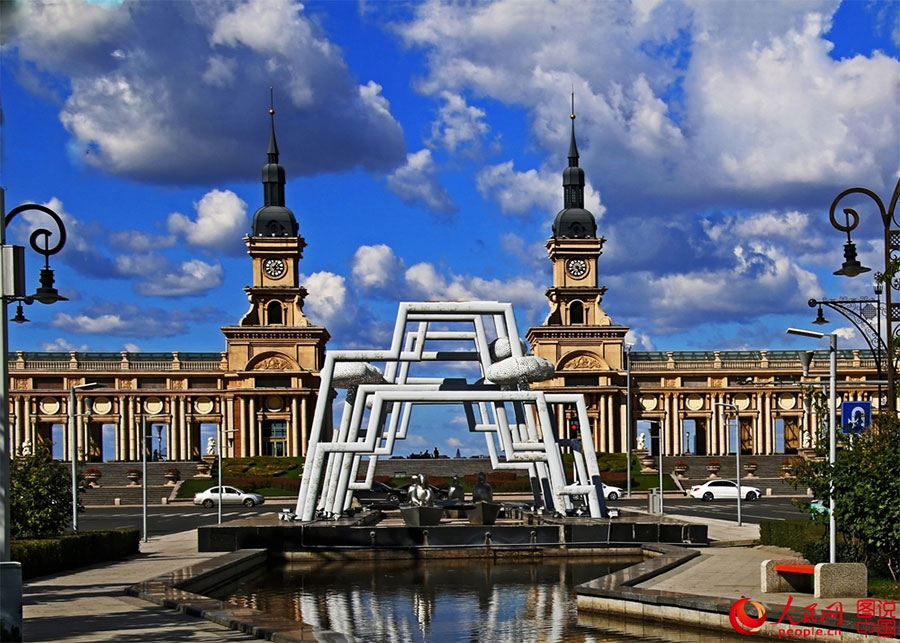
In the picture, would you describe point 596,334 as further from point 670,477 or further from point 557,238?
point 670,477

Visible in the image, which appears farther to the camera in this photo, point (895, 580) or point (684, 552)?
point (684, 552)

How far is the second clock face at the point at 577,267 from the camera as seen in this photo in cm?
11300

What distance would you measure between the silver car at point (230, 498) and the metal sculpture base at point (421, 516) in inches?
1247

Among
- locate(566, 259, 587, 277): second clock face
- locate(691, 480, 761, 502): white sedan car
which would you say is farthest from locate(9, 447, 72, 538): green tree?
locate(566, 259, 587, 277): second clock face

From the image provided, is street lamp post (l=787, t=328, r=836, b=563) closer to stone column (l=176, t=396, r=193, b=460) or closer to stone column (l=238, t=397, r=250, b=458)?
stone column (l=238, t=397, r=250, b=458)

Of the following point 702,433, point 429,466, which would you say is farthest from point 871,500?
point 702,433

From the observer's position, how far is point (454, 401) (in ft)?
119

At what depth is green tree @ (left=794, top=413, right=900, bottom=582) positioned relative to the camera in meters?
22.4

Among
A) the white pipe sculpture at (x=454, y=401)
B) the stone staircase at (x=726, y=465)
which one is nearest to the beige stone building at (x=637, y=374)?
the stone staircase at (x=726, y=465)

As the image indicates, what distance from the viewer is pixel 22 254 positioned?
49.2ft

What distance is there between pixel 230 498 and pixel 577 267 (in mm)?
52868

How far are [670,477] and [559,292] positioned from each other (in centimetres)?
3237

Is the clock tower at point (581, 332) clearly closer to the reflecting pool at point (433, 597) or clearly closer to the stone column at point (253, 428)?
the stone column at point (253, 428)

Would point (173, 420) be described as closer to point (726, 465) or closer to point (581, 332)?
point (581, 332)
